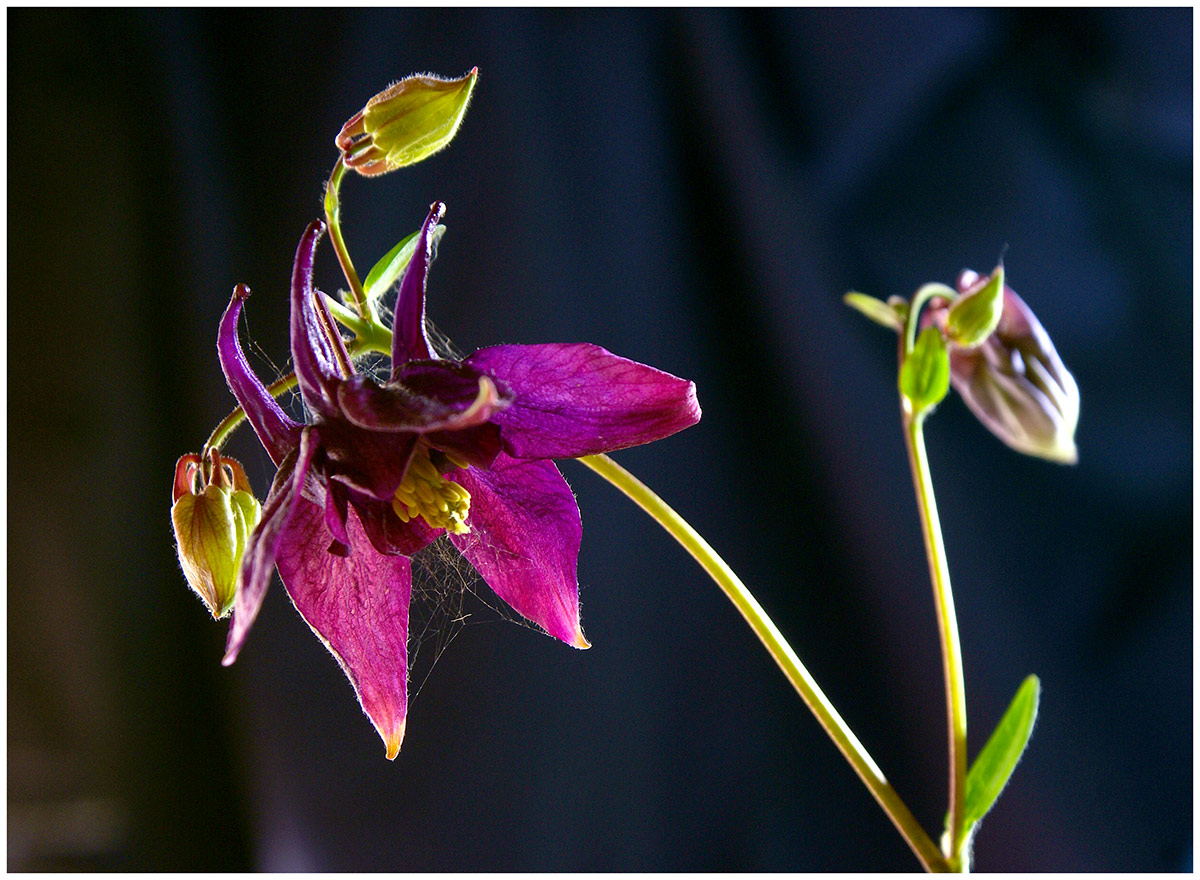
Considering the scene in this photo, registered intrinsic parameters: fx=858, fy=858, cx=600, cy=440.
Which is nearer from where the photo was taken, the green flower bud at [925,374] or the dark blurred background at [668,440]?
the green flower bud at [925,374]

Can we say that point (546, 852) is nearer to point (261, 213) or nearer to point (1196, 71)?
point (261, 213)

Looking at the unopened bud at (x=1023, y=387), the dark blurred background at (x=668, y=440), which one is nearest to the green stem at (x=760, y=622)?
the unopened bud at (x=1023, y=387)

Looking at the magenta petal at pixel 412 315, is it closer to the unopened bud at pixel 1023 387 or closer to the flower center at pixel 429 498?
the flower center at pixel 429 498

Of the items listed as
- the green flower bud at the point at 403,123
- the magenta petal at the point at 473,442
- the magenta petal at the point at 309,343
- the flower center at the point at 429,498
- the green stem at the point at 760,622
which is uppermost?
the green flower bud at the point at 403,123

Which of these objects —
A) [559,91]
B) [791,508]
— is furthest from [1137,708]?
[559,91]

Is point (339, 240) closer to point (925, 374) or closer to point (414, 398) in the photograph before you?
point (414, 398)

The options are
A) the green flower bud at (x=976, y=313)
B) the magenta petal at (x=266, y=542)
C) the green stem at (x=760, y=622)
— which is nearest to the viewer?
the magenta petal at (x=266, y=542)

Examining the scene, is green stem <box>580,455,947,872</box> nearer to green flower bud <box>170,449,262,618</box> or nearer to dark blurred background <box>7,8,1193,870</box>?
green flower bud <box>170,449,262,618</box>
